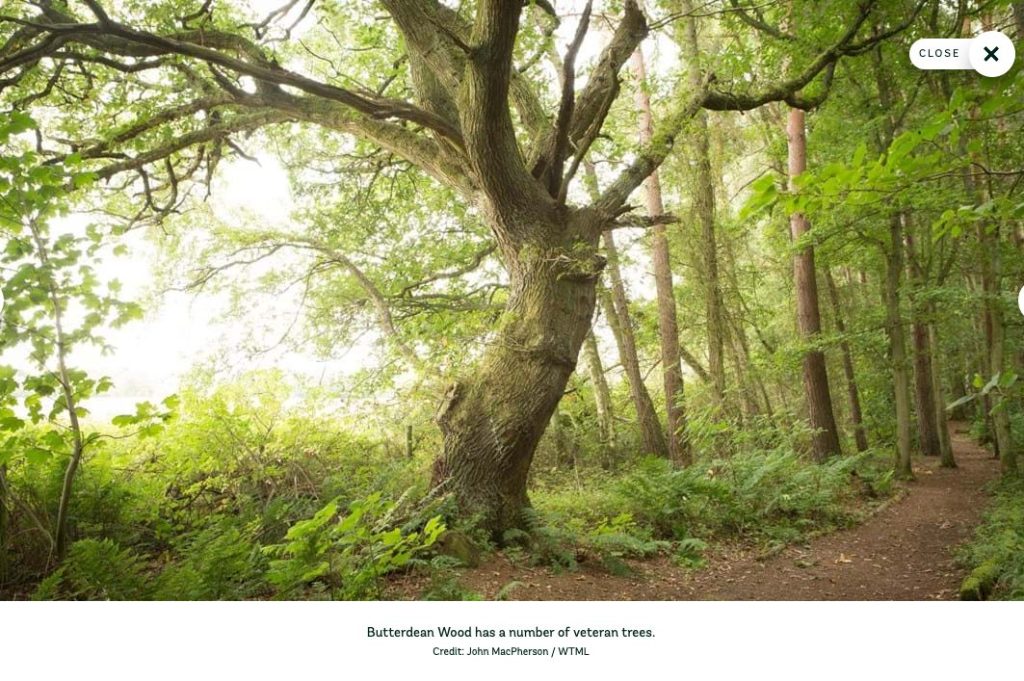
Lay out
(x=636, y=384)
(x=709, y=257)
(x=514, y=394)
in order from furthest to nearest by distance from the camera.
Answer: (x=636, y=384), (x=709, y=257), (x=514, y=394)

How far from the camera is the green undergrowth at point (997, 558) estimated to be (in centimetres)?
264

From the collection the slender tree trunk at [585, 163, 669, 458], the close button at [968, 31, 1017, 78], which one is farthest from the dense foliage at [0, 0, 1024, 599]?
the slender tree trunk at [585, 163, 669, 458]

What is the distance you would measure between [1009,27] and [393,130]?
13.6 ft

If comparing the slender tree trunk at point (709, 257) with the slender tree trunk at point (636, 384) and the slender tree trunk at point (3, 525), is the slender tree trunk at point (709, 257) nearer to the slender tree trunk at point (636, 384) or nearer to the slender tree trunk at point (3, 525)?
the slender tree trunk at point (636, 384)

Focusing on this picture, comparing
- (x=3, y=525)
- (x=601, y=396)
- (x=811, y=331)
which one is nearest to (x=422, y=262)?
(x=601, y=396)

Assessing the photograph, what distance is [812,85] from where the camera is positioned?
526cm

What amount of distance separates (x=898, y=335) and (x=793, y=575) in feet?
16.4

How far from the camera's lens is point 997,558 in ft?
9.90

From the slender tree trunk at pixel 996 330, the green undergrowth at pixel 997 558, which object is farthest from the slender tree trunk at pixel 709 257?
the green undergrowth at pixel 997 558

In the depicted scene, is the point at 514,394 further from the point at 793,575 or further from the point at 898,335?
the point at 898,335

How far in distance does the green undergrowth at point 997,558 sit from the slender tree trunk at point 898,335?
2.84 m

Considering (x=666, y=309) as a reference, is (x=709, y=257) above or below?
above

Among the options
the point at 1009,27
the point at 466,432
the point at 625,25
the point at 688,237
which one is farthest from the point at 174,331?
the point at 688,237

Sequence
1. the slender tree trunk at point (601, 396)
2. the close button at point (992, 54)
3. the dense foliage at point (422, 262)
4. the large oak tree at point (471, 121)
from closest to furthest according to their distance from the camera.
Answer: the close button at point (992, 54)
the dense foliage at point (422, 262)
the large oak tree at point (471, 121)
the slender tree trunk at point (601, 396)
